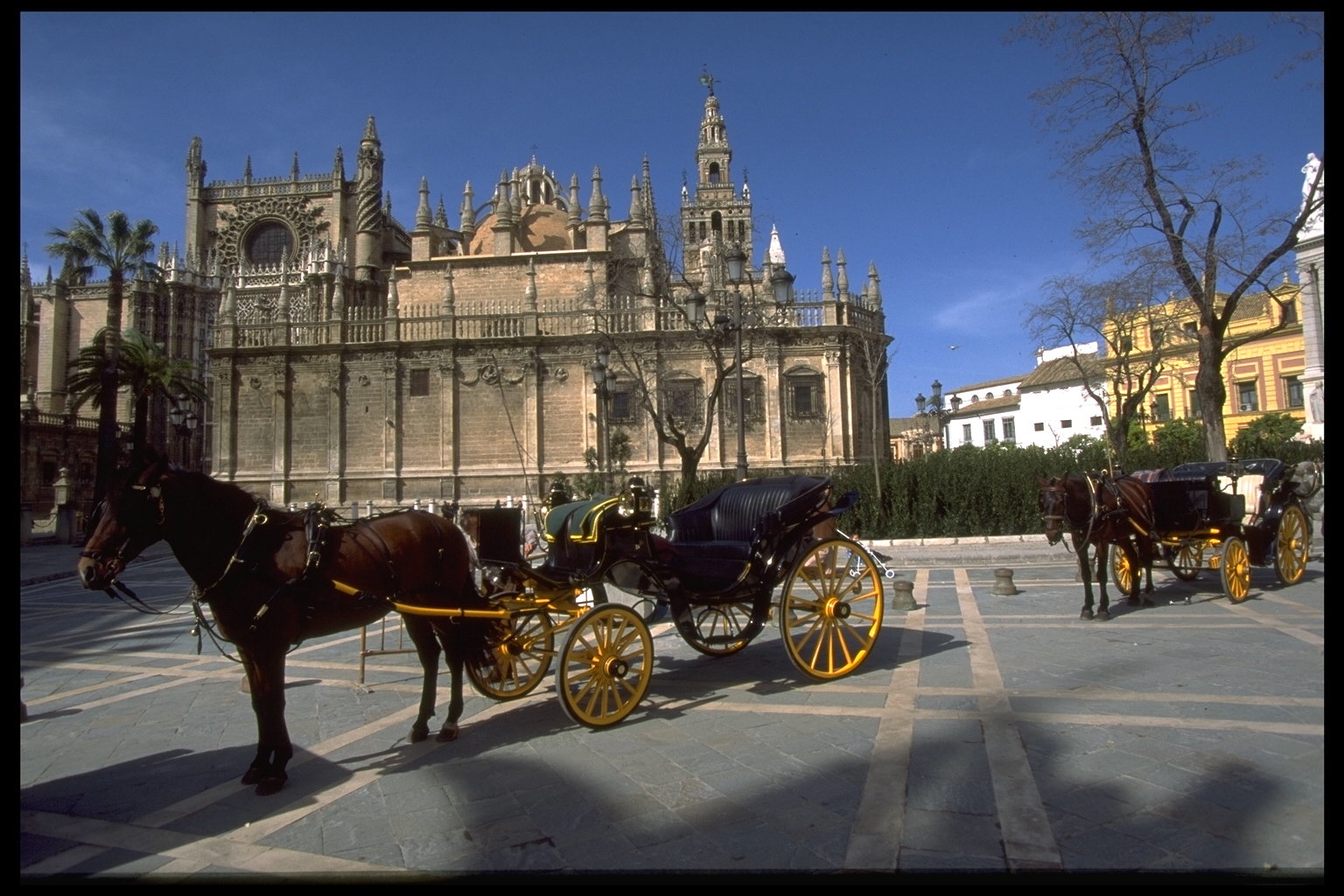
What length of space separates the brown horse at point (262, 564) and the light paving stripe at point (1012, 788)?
9.52 ft

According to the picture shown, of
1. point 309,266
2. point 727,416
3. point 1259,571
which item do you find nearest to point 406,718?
point 1259,571

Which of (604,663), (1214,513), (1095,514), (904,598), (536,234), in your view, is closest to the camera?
(604,663)

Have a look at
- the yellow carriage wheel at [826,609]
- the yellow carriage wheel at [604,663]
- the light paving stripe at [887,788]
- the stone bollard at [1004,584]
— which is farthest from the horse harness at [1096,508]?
the yellow carriage wheel at [604,663]

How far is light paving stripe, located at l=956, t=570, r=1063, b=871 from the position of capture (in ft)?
8.66

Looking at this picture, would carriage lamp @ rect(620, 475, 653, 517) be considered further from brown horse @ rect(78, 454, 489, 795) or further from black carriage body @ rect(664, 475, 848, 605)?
brown horse @ rect(78, 454, 489, 795)

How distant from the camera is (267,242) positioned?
2180 inches

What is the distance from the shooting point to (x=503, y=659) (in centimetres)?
502

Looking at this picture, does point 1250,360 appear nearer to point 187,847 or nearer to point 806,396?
point 806,396

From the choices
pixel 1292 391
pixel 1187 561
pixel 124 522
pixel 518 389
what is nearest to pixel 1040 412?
pixel 1292 391

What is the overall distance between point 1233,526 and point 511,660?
7185mm

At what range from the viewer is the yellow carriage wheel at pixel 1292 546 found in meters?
7.79

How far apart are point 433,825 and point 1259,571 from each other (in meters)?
10.6

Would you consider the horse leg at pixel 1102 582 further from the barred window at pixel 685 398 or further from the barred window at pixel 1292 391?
the barred window at pixel 1292 391

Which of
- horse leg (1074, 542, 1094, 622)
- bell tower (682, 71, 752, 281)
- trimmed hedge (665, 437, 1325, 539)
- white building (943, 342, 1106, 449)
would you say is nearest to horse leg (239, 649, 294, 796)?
horse leg (1074, 542, 1094, 622)
